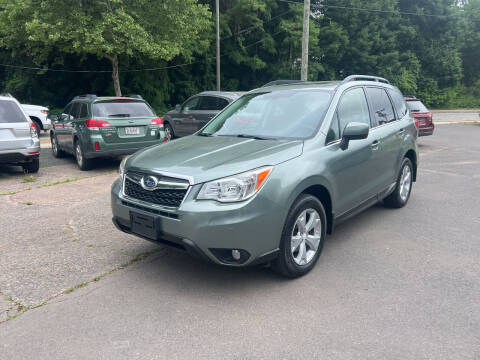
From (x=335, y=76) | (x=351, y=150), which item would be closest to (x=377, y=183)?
(x=351, y=150)

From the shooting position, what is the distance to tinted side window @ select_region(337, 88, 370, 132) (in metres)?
4.50

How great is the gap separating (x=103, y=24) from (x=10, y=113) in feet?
38.8

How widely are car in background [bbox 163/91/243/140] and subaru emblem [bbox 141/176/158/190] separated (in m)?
7.64

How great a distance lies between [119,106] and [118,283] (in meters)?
5.94

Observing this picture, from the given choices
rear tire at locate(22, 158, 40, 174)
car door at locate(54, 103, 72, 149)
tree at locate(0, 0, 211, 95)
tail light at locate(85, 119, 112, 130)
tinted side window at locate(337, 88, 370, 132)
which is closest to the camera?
tinted side window at locate(337, 88, 370, 132)

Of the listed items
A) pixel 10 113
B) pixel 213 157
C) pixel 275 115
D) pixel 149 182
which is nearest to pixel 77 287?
pixel 149 182

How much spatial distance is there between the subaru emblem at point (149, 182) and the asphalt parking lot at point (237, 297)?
88cm

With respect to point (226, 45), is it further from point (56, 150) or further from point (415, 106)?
point (56, 150)

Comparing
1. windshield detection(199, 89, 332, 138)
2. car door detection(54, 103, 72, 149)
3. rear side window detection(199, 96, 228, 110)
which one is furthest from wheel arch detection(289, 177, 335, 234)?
car door detection(54, 103, 72, 149)

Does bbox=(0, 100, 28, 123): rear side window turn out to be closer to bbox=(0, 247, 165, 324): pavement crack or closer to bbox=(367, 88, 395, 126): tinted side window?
bbox=(0, 247, 165, 324): pavement crack

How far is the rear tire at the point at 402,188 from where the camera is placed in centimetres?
588

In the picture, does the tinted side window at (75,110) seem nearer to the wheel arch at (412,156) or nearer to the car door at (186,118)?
the car door at (186,118)

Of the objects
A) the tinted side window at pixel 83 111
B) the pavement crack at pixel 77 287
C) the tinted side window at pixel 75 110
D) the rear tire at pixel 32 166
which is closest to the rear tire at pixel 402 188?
the pavement crack at pixel 77 287

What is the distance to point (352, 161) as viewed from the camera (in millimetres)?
4406
